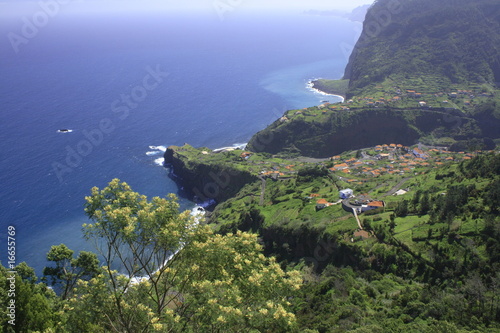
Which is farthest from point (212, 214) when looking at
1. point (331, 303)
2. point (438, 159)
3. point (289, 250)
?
point (438, 159)

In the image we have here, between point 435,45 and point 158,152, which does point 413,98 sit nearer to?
point 435,45

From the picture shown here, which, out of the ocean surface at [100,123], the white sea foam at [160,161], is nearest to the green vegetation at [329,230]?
the white sea foam at [160,161]

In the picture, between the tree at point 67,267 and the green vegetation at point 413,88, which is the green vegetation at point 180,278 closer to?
the tree at point 67,267

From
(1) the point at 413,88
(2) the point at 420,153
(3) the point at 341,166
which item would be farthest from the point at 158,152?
(1) the point at 413,88

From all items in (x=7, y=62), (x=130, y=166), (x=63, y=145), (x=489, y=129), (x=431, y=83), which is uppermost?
(x=7, y=62)

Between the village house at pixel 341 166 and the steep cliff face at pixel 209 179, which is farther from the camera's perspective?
the steep cliff face at pixel 209 179

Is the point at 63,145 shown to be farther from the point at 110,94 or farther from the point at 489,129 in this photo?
the point at 489,129

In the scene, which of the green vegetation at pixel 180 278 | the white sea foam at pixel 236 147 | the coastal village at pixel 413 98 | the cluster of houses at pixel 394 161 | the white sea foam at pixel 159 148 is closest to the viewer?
the green vegetation at pixel 180 278
